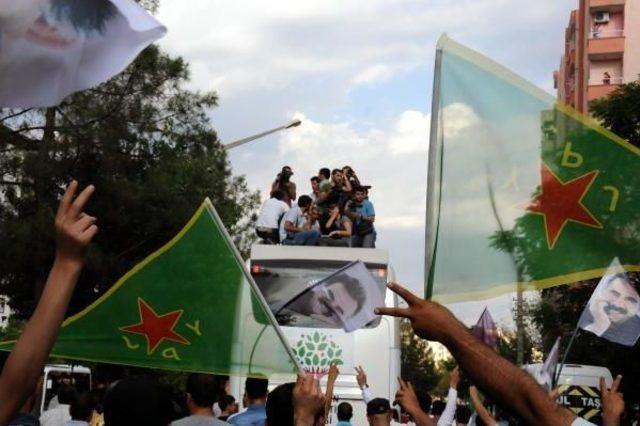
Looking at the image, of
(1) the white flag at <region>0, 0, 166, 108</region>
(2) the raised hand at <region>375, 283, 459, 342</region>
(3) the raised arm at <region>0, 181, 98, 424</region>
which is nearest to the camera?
(3) the raised arm at <region>0, 181, 98, 424</region>

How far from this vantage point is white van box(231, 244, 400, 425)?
1662 cm

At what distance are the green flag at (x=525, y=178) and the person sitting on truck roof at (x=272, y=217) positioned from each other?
38.3 ft

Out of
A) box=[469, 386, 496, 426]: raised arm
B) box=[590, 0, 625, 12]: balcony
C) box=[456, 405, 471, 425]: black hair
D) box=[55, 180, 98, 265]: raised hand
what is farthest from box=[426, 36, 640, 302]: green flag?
box=[590, 0, 625, 12]: balcony

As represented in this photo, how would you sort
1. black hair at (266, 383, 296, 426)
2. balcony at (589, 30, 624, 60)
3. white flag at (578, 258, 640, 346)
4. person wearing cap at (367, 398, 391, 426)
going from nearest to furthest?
black hair at (266, 383, 296, 426) → person wearing cap at (367, 398, 391, 426) → white flag at (578, 258, 640, 346) → balcony at (589, 30, 624, 60)

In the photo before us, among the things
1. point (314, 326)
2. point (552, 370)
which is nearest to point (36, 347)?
point (552, 370)

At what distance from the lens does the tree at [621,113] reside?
32594 millimetres

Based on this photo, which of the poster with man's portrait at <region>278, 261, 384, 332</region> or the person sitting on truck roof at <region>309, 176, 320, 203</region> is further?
the person sitting on truck roof at <region>309, 176, 320, 203</region>

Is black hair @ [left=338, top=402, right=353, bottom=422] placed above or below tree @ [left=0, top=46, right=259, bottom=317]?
below

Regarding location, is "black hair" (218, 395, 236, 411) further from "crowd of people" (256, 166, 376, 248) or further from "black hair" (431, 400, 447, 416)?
"crowd of people" (256, 166, 376, 248)

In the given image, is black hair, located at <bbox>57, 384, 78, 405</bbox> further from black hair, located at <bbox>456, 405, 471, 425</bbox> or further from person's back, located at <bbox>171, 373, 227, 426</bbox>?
black hair, located at <bbox>456, 405, 471, 425</bbox>

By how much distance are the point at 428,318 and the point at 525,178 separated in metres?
3.68

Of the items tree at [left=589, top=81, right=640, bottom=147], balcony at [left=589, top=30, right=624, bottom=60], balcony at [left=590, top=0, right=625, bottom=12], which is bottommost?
tree at [left=589, top=81, right=640, bottom=147]

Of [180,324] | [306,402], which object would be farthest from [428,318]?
[180,324]

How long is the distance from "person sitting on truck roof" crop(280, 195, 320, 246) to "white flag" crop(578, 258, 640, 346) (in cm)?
764
